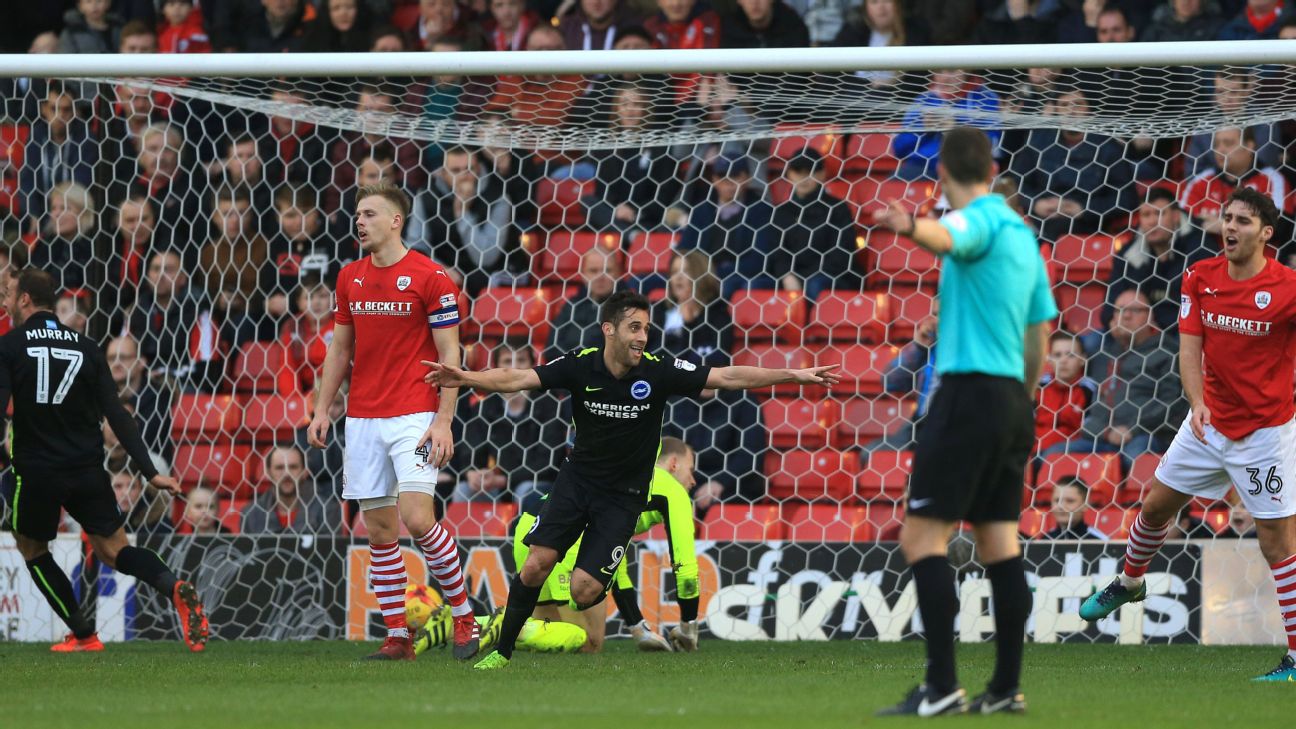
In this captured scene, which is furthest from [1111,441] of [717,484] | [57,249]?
[57,249]

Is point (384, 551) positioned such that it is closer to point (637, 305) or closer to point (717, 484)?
point (637, 305)

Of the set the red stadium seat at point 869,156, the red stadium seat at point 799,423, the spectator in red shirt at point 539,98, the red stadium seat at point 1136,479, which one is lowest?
the red stadium seat at point 1136,479

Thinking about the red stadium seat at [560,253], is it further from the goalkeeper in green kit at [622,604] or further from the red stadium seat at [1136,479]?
the red stadium seat at [1136,479]

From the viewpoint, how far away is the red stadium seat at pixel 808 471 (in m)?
9.84

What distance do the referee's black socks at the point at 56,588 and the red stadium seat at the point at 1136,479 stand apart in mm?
5872

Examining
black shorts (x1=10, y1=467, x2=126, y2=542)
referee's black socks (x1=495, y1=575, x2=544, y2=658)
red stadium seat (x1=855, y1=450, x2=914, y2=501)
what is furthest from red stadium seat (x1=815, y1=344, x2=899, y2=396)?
black shorts (x1=10, y1=467, x2=126, y2=542)

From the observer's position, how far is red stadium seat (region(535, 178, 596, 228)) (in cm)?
1114

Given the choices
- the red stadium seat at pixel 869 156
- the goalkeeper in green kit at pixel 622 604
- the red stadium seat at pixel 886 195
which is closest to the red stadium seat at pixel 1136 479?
the red stadium seat at pixel 886 195

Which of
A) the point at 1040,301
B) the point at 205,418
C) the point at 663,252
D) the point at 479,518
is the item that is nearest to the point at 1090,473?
the point at 663,252

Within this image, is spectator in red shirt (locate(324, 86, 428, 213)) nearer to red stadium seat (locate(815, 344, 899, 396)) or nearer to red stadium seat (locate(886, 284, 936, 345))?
→ red stadium seat (locate(815, 344, 899, 396))

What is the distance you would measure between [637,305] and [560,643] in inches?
81.9

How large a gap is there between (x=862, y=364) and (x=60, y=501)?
4782mm

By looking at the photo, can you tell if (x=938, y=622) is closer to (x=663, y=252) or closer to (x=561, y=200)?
(x=663, y=252)

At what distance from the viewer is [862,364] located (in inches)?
392
